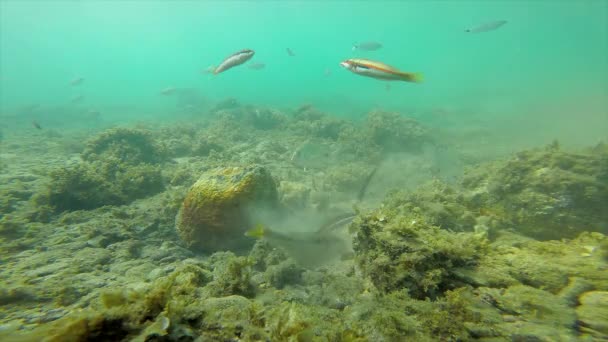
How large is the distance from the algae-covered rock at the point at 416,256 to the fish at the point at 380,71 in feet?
7.30

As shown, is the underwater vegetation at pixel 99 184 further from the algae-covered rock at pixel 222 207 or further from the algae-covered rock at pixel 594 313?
the algae-covered rock at pixel 594 313

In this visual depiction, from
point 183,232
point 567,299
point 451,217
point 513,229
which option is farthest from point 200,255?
point 513,229

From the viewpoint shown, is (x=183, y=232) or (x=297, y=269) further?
(x=183, y=232)

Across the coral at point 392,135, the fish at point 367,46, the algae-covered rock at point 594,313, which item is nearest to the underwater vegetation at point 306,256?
the algae-covered rock at point 594,313

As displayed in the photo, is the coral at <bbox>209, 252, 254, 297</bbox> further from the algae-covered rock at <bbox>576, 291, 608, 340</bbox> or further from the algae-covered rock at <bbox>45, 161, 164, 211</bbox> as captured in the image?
the algae-covered rock at <bbox>45, 161, 164, 211</bbox>

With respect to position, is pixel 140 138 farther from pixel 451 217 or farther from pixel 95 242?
pixel 451 217

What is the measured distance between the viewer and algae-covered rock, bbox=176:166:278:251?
4582 mm

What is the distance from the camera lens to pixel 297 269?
3.94 m

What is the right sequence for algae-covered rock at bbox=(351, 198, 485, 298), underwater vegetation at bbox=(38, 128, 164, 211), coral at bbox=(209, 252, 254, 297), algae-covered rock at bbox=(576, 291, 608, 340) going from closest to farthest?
algae-covered rock at bbox=(576, 291, 608, 340)
algae-covered rock at bbox=(351, 198, 485, 298)
coral at bbox=(209, 252, 254, 297)
underwater vegetation at bbox=(38, 128, 164, 211)

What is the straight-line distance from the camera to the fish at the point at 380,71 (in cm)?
387

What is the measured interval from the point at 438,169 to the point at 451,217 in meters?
5.53

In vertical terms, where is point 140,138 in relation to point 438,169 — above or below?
above

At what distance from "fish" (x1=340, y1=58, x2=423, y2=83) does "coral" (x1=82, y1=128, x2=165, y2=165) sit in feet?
26.6

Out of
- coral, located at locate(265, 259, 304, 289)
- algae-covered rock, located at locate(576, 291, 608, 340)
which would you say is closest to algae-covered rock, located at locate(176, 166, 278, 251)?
coral, located at locate(265, 259, 304, 289)
